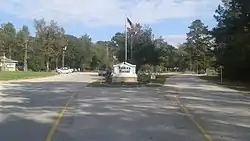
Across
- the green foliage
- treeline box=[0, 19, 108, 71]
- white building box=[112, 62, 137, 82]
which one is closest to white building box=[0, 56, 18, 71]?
treeline box=[0, 19, 108, 71]

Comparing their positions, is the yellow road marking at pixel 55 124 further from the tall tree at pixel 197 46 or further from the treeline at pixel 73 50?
the tall tree at pixel 197 46

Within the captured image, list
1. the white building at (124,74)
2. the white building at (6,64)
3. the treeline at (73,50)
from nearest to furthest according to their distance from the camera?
the white building at (124,74)
the treeline at (73,50)
the white building at (6,64)

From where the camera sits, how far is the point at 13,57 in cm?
13425

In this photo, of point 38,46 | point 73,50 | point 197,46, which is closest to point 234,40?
point 38,46

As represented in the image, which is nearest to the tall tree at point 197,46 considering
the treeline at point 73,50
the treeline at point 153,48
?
the treeline at point 153,48

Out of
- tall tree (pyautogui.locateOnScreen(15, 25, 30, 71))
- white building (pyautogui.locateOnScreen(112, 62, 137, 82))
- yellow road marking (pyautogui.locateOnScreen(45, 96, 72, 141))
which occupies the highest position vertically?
tall tree (pyautogui.locateOnScreen(15, 25, 30, 71))

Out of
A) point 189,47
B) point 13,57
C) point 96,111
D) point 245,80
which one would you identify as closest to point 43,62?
point 13,57

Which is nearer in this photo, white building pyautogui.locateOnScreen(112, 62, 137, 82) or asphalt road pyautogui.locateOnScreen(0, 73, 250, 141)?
asphalt road pyautogui.locateOnScreen(0, 73, 250, 141)

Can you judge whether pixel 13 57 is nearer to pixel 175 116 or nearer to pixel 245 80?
pixel 245 80

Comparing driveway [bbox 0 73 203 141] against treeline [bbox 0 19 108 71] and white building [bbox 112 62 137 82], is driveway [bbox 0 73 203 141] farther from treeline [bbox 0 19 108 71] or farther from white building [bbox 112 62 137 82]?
treeline [bbox 0 19 108 71]

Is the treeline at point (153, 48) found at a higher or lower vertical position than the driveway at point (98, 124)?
higher

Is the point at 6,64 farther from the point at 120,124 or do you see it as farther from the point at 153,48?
the point at 120,124

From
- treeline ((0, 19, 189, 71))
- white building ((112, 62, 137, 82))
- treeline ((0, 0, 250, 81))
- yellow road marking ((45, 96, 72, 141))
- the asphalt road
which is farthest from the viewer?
treeline ((0, 19, 189, 71))

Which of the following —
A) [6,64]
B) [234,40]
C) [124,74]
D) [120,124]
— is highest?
[234,40]
